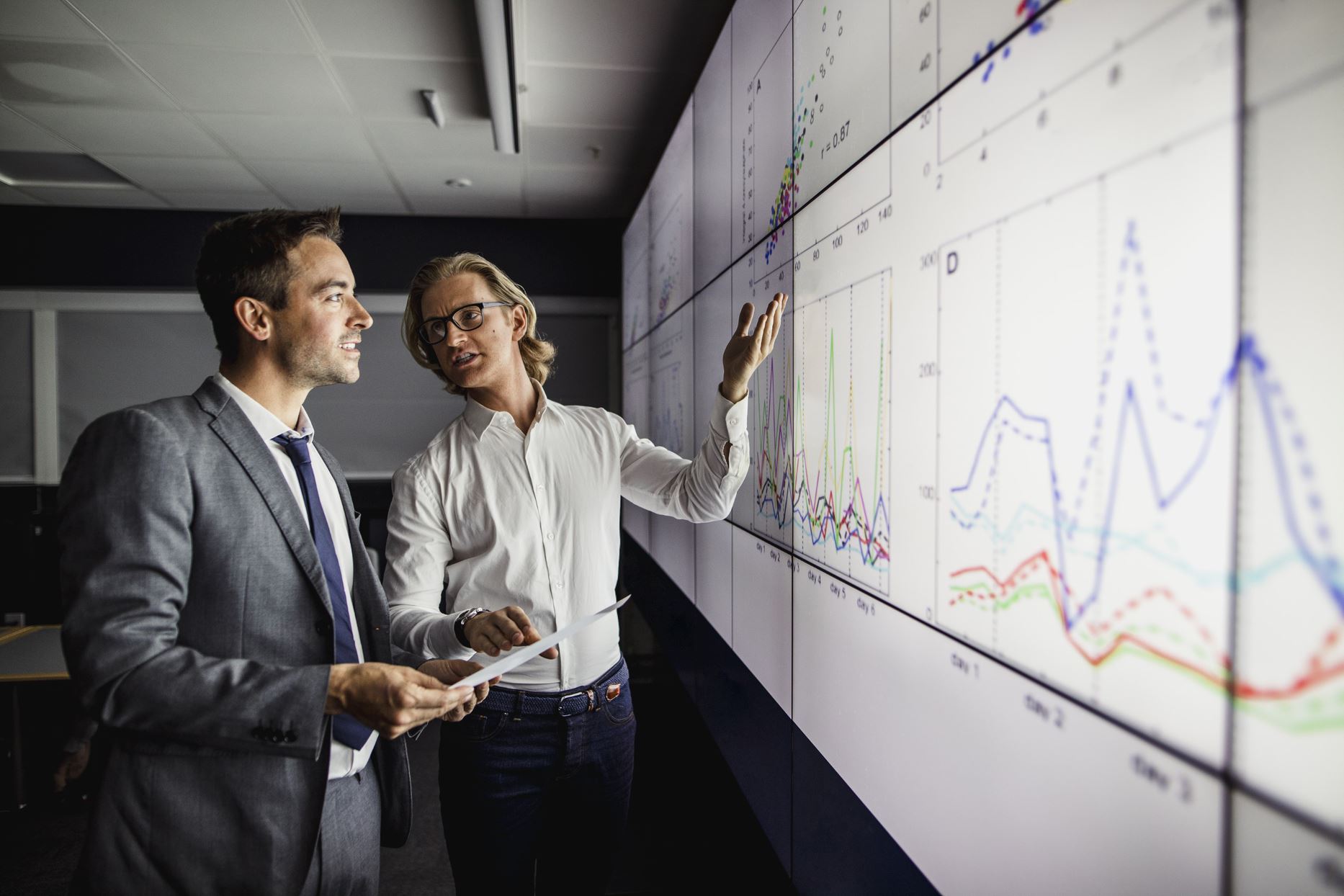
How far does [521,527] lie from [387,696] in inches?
18.9

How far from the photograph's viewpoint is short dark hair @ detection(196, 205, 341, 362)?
118 cm

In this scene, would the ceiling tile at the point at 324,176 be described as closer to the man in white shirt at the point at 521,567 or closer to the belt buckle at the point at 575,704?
the man in white shirt at the point at 521,567

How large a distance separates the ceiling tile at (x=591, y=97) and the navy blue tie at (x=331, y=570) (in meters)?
1.99

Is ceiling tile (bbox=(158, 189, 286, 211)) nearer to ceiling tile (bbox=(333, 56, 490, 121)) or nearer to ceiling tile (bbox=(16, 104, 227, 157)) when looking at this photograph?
ceiling tile (bbox=(16, 104, 227, 157))

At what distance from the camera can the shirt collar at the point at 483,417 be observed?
57.2 inches

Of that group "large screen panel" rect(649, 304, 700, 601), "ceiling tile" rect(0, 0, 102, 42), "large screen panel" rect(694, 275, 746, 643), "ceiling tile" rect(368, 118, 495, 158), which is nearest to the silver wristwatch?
"large screen panel" rect(694, 275, 746, 643)

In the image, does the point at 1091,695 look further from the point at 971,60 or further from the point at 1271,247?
the point at 971,60

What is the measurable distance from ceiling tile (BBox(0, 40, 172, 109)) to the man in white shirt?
2.02m

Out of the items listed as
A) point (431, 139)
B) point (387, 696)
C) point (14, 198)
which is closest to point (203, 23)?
point (431, 139)

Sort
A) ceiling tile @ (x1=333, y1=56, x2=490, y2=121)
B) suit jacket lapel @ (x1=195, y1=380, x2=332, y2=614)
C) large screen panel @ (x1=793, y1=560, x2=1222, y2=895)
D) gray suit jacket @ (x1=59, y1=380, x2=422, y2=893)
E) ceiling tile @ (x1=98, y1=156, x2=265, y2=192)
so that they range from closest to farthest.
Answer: large screen panel @ (x1=793, y1=560, x2=1222, y2=895)
gray suit jacket @ (x1=59, y1=380, x2=422, y2=893)
suit jacket lapel @ (x1=195, y1=380, x2=332, y2=614)
ceiling tile @ (x1=333, y1=56, x2=490, y2=121)
ceiling tile @ (x1=98, y1=156, x2=265, y2=192)

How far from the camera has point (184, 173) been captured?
3744 mm

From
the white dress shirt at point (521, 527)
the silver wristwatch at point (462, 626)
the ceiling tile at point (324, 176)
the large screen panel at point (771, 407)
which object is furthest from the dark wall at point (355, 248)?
the silver wristwatch at point (462, 626)

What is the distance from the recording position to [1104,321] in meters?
0.61

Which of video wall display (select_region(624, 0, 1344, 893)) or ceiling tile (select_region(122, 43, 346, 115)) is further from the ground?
ceiling tile (select_region(122, 43, 346, 115))
